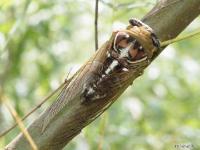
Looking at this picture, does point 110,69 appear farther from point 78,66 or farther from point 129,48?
point 78,66

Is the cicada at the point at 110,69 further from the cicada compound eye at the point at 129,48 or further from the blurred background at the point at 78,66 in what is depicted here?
the blurred background at the point at 78,66

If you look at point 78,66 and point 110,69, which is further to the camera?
point 78,66

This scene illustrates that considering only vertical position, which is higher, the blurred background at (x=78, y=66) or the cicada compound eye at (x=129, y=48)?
the cicada compound eye at (x=129, y=48)

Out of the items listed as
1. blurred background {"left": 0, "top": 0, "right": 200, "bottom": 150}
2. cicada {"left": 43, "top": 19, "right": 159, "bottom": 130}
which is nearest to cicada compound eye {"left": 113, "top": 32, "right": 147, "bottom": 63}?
cicada {"left": 43, "top": 19, "right": 159, "bottom": 130}

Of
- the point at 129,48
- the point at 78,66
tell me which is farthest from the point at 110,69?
the point at 78,66

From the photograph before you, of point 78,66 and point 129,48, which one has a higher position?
point 129,48

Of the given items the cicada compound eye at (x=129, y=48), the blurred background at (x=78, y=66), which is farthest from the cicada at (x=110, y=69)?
the blurred background at (x=78, y=66)
